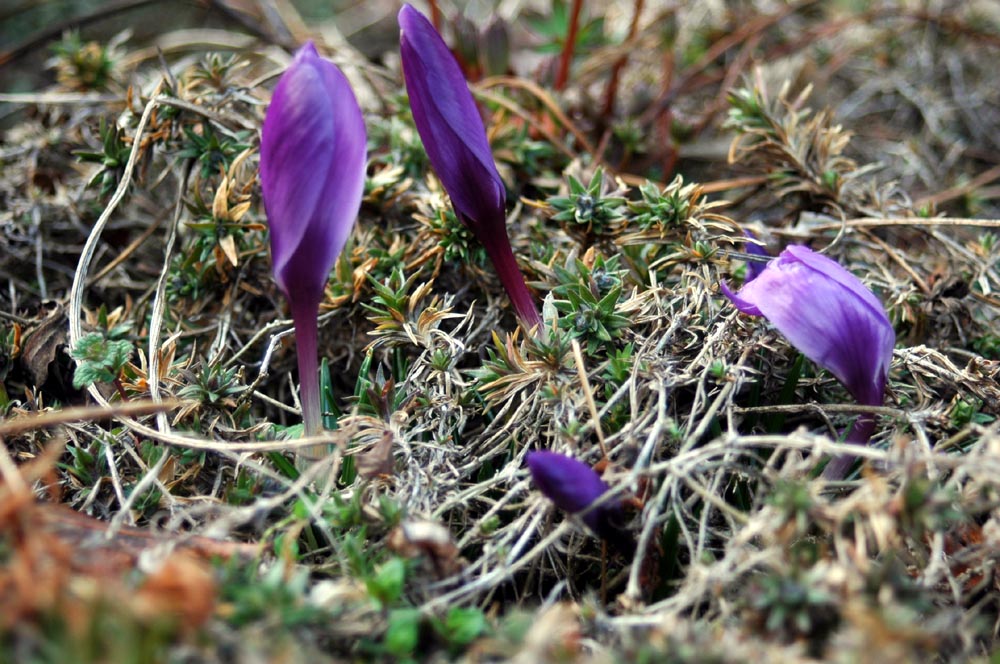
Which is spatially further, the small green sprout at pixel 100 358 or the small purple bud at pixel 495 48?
Answer: the small purple bud at pixel 495 48

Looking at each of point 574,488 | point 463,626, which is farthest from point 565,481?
point 463,626

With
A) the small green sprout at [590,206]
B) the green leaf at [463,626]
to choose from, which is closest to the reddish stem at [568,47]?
the small green sprout at [590,206]

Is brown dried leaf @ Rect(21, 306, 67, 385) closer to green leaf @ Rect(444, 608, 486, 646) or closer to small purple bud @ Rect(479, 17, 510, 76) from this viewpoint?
green leaf @ Rect(444, 608, 486, 646)

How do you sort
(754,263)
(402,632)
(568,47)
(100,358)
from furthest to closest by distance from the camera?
(568,47), (754,263), (100,358), (402,632)

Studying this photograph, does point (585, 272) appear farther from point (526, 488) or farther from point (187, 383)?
point (187, 383)

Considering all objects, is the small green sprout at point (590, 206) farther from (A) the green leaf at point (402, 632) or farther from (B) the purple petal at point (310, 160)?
(A) the green leaf at point (402, 632)

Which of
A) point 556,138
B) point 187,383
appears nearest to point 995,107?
point 556,138

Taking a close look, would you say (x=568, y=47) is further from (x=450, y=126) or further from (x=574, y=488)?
(x=574, y=488)
